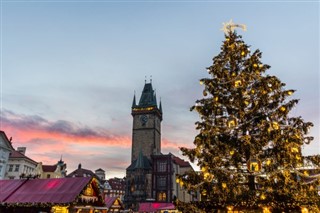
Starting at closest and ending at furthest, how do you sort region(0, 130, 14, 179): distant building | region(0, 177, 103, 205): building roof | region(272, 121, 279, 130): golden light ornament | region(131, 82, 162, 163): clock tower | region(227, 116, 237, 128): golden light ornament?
1. region(272, 121, 279, 130): golden light ornament
2. region(227, 116, 237, 128): golden light ornament
3. region(0, 177, 103, 205): building roof
4. region(0, 130, 14, 179): distant building
5. region(131, 82, 162, 163): clock tower

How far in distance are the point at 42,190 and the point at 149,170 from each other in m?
46.5

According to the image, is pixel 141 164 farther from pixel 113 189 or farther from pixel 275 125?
pixel 113 189

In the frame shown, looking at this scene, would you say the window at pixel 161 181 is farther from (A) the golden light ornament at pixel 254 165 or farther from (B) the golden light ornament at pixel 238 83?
(A) the golden light ornament at pixel 254 165

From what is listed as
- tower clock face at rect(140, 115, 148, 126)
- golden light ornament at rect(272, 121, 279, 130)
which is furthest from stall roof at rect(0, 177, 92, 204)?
tower clock face at rect(140, 115, 148, 126)

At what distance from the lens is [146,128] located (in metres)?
74.5

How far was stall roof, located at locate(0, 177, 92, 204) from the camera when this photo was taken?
728 inches

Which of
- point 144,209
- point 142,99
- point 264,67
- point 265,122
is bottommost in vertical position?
point 144,209

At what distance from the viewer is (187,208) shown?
1135 cm

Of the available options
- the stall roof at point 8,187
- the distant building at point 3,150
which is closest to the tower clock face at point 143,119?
the distant building at point 3,150

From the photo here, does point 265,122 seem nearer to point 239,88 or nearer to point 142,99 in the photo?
point 239,88

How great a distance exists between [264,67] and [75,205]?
15795 mm

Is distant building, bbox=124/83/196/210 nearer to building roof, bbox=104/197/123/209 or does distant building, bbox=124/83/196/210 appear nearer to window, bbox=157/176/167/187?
window, bbox=157/176/167/187

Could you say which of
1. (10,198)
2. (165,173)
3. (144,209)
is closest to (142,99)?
(165,173)

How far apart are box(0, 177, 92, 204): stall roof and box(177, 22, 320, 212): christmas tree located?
421 inches
